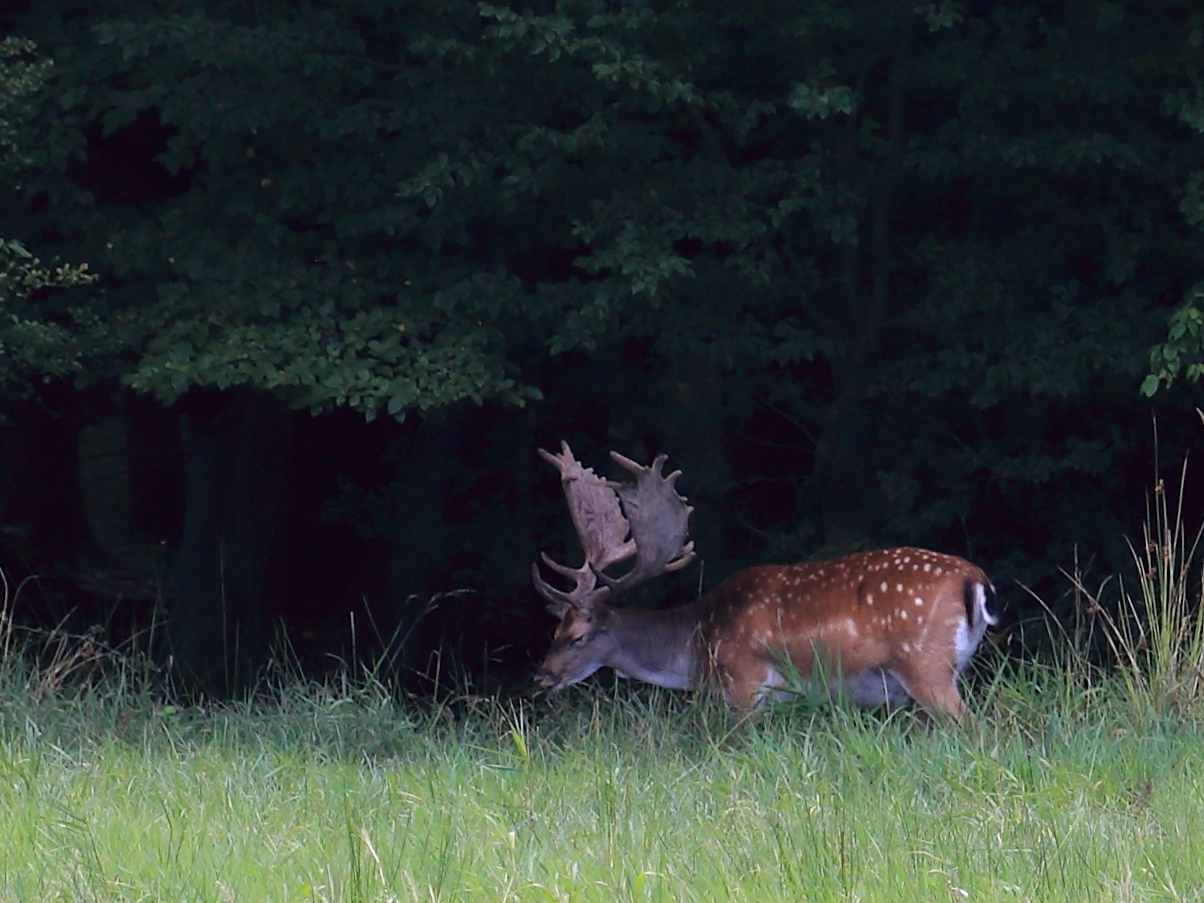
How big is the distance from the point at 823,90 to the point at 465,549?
3997mm

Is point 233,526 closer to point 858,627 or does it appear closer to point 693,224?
point 693,224

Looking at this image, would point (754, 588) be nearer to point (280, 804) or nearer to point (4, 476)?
point (280, 804)

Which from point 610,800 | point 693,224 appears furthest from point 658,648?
point 610,800

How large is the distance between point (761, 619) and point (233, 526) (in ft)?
13.8

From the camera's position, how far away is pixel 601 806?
475 cm

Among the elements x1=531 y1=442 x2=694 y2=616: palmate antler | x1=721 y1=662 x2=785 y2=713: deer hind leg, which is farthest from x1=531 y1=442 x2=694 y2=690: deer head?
x1=721 y1=662 x2=785 y2=713: deer hind leg

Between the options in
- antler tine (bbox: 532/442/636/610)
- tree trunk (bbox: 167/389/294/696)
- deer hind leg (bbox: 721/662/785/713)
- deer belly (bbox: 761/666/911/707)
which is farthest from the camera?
tree trunk (bbox: 167/389/294/696)

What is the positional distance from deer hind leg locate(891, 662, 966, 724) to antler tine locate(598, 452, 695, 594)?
117cm

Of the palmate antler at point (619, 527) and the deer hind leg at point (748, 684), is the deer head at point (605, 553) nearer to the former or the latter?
the palmate antler at point (619, 527)

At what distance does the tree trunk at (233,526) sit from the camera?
34.0 feet

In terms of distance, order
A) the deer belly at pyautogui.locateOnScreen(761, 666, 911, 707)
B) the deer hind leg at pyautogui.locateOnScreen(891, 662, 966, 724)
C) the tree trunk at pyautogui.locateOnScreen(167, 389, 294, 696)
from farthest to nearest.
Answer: the tree trunk at pyautogui.locateOnScreen(167, 389, 294, 696), the deer belly at pyautogui.locateOnScreen(761, 666, 911, 707), the deer hind leg at pyautogui.locateOnScreen(891, 662, 966, 724)

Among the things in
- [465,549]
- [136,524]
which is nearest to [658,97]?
[465,549]

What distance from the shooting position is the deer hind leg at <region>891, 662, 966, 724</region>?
273 inches

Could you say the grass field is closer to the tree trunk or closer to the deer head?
the deer head
